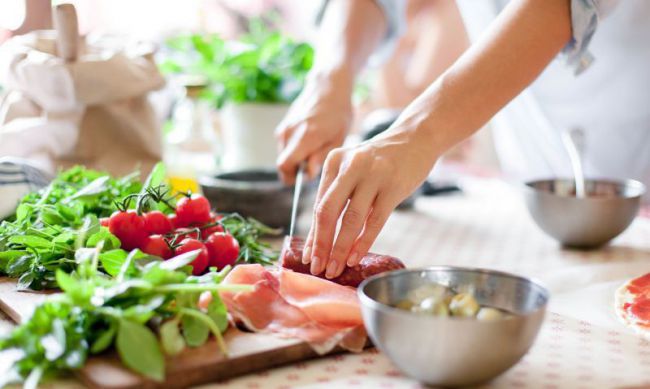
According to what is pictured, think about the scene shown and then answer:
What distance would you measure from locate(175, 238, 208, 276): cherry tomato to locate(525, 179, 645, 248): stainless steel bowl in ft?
2.46

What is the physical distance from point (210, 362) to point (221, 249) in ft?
1.21

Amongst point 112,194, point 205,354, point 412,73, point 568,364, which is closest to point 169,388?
point 205,354

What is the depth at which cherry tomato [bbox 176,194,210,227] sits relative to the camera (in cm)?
138

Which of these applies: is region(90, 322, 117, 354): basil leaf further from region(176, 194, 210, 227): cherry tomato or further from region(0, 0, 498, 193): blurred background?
region(0, 0, 498, 193): blurred background

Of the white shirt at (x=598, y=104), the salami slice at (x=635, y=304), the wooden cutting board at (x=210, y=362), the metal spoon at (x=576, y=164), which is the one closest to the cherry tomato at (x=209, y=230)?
the wooden cutting board at (x=210, y=362)

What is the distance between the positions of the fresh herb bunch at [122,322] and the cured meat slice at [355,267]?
21cm

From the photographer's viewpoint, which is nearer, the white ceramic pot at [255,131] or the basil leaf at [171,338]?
the basil leaf at [171,338]

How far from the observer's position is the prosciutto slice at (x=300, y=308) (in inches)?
42.4

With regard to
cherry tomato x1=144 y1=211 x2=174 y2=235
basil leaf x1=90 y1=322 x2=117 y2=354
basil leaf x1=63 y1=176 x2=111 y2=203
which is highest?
basil leaf x1=63 y1=176 x2=111 y2=203

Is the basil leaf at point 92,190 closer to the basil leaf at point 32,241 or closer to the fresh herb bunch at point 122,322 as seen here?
the basil leaf at point 32,241

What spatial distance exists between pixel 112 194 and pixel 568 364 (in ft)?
2.80

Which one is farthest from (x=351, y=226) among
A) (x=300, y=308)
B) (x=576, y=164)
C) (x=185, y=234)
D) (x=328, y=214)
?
(x=576, y=164)

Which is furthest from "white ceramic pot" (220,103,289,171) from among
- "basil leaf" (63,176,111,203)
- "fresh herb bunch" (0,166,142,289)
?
"basil leaf" (63,176,111,203)

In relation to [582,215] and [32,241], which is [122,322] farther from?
[582,215]
